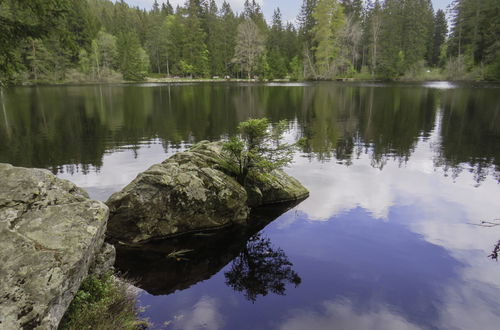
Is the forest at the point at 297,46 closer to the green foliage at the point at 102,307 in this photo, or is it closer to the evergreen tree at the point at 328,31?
the evergreen tree at the point at 328,31

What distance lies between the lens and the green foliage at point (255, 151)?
1390cm

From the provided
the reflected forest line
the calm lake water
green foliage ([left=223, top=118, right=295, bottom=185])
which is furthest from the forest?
green foliage ([left=223, top=118, right=295, bottom=185])

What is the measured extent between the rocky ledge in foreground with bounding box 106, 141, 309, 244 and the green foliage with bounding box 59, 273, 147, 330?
370cm

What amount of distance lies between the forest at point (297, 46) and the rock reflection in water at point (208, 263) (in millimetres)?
80630

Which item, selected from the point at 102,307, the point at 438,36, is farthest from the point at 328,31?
the point at 102,307

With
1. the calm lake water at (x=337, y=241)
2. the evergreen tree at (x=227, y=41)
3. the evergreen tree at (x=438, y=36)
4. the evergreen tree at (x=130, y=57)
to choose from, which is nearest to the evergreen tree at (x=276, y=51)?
the evergreen tree at (x=227, y=41)

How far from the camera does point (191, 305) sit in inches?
331

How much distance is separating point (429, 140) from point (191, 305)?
26.4m

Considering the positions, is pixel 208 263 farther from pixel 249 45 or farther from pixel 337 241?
pixel 249 45

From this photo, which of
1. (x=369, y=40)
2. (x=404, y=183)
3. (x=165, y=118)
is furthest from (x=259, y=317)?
(x=369, y=40)

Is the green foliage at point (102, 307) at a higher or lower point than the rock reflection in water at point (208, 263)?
higher

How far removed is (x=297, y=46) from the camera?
117 metres

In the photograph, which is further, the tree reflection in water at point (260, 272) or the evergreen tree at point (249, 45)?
the evergreen tree at point (249, 45)

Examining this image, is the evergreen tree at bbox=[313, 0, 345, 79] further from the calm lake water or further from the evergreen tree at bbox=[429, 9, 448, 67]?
the calm lake water
